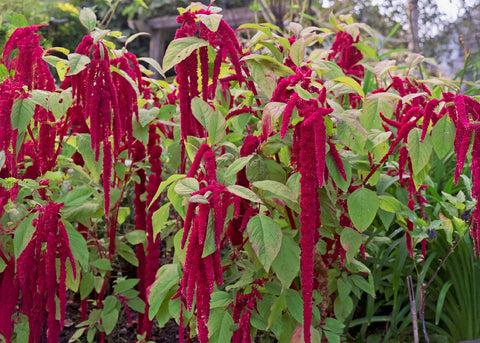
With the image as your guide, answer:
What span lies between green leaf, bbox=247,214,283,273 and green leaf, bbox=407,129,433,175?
0.39m

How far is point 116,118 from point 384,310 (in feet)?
5.10

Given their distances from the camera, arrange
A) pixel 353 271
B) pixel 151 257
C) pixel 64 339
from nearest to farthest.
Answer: pixel 353 271, pixel 151 257, pixel 64 339

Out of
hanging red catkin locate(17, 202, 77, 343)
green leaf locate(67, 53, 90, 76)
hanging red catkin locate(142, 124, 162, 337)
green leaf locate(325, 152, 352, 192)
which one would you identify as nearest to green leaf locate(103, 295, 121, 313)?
hanging red catkin locate(142, 124, 162, 337)

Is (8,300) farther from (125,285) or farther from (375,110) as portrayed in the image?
(375,110)

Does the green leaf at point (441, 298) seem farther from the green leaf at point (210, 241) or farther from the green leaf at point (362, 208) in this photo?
the green leaf at point (210, 241)

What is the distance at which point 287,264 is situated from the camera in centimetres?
99

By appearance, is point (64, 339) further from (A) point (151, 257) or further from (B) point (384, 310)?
(B) point (384, 310)

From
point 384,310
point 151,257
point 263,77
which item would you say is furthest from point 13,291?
point 384,310

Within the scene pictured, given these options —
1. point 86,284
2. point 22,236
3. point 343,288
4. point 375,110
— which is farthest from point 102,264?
point 375,110

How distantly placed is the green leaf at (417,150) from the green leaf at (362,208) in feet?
0.40

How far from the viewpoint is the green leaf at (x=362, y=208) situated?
1.07 m

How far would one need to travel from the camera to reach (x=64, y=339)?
1930mm

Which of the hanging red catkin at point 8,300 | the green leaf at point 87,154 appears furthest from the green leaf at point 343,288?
the hanging red catkin at point 8,300

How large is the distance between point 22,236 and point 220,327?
1.77ft
